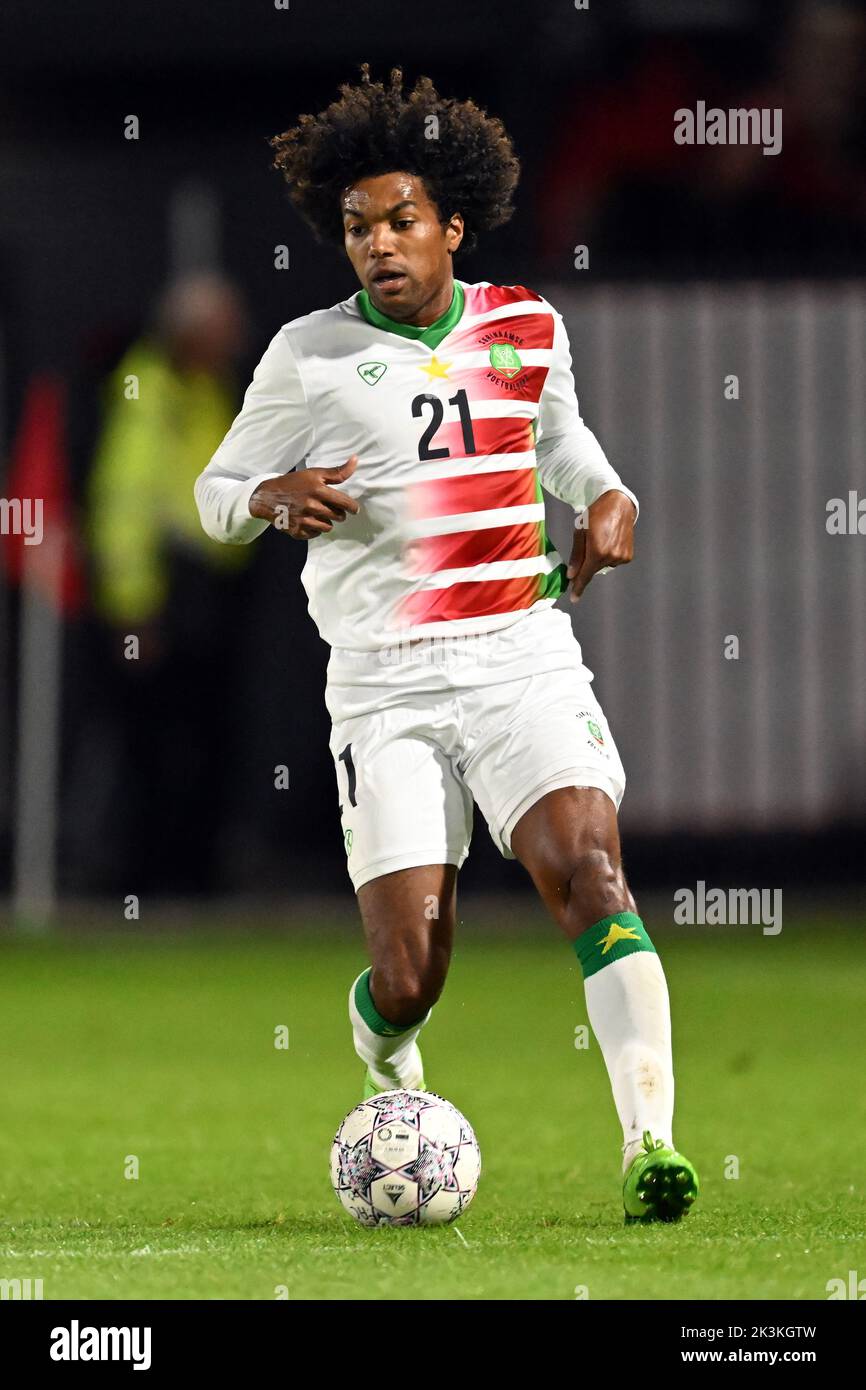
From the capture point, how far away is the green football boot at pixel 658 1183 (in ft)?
18.7

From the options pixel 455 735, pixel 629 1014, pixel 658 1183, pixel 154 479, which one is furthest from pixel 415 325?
pixel 154 479

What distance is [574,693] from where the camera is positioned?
6371 mm

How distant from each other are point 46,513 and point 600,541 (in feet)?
26.9

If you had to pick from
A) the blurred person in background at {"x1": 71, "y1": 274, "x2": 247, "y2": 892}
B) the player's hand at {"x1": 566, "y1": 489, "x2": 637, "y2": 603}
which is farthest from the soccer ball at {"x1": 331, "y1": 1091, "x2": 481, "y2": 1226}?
the blurred person in background at {"x1": 71, "y1": 274, "x2": 247, "y2": 892}

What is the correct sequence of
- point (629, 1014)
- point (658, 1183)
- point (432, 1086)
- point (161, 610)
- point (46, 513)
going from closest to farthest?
point (658, 1183), point (629, 1014), point (432, 1086), point (161, 610), point (46, 513)

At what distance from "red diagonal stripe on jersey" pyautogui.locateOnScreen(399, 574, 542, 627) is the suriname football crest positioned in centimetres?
52

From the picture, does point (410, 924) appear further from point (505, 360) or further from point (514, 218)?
point (514, 218)

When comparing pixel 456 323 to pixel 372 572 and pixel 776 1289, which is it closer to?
pixel 372 572

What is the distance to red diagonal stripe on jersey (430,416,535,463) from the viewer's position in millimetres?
6391

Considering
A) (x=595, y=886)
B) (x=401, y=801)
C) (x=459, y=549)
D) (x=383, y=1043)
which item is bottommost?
(x=383, y=1043)

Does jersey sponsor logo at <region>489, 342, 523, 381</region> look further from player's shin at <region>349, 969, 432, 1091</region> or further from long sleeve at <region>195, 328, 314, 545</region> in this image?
player's shin at <region>349, 969, 432, 1091</region>

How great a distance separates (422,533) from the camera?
6.38 metres

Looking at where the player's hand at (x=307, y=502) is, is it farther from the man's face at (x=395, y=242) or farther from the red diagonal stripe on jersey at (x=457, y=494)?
the man's face at (x=395, y=242)

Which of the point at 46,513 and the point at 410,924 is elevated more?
the point at 46,513
